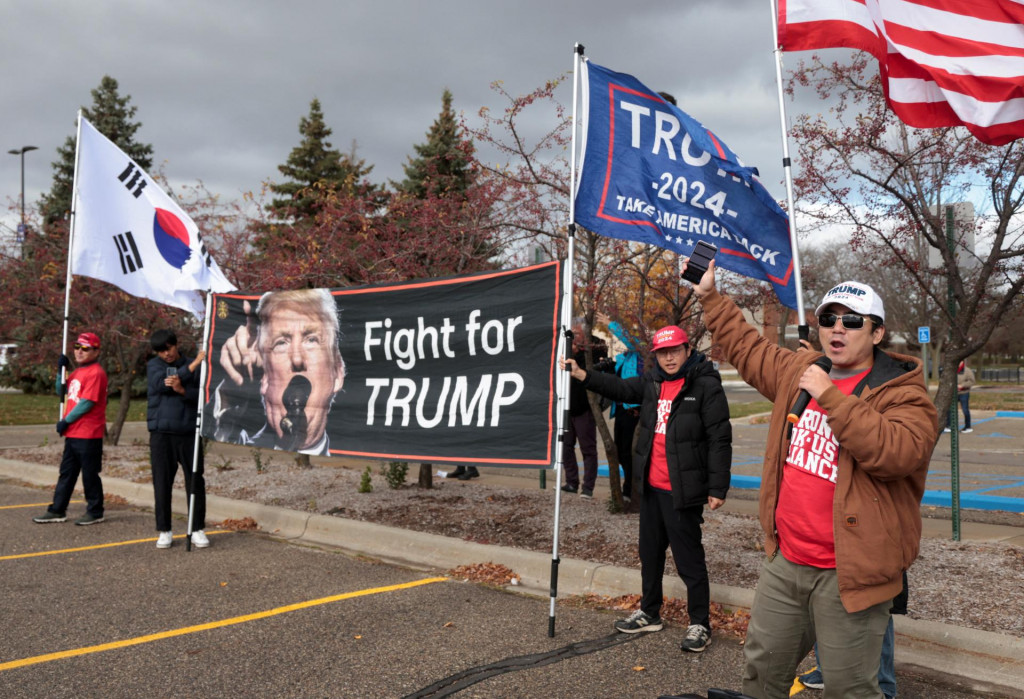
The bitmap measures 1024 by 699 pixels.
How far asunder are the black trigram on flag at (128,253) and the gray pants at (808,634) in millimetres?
7459

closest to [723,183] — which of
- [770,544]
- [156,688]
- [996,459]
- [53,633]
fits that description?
[770,544]

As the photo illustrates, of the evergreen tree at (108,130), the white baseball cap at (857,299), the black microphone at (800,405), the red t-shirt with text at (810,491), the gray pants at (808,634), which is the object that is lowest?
the gray pants at (808,634)

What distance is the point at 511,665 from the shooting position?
4863mm

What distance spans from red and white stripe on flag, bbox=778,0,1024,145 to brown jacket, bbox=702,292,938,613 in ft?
7.89

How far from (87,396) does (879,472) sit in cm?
815

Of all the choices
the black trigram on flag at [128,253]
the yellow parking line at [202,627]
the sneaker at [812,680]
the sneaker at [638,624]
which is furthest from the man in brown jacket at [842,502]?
the black trigram on flag at [128,253]

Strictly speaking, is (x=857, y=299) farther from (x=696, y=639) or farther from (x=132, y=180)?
(x=132, y=180)

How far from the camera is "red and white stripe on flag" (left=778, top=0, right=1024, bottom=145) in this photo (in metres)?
4.95

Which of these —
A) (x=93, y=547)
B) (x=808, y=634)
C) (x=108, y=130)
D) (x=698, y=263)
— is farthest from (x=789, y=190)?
(x=108, y=130)

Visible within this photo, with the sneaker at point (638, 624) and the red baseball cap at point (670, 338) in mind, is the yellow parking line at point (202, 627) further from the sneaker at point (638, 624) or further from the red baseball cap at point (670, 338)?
the red baseball cap at point (670, 338)

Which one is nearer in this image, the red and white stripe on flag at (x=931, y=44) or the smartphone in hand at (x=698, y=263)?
the smartphone in hand at (x=698, y=263)

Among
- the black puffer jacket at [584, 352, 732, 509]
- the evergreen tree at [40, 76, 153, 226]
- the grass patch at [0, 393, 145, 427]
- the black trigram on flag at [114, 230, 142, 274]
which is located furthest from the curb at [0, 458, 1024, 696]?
the evergreen tree at [40, 76, 153, 226]

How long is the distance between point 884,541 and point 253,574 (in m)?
5.28

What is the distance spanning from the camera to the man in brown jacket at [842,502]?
3018 mm
